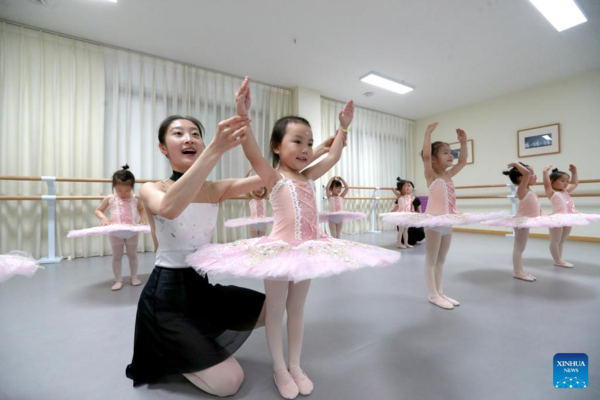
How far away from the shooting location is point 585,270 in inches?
101

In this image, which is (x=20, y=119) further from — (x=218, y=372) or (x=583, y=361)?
(x=583, y=361)

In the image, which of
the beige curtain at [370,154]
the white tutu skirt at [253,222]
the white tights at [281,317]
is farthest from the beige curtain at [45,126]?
the beige curtain at [370,154]

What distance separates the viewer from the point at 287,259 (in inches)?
33.5

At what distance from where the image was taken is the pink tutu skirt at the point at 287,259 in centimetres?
79

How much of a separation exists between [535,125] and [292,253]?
6.46 m

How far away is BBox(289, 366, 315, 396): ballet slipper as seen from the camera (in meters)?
0.95

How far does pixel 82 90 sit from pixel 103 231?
2548mm

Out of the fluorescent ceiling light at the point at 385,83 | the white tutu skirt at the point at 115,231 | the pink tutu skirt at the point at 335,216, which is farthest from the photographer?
the fluorescent ceiling light at the point at 385,83

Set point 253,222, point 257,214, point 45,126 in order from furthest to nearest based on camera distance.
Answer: point 257,214 → point 253,222 → point 45,126

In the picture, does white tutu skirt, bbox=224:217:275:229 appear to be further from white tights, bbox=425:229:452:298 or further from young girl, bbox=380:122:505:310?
white tights, bbox=425:229:452:298

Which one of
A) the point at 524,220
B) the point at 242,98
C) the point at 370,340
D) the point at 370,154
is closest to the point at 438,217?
the point at 370,340

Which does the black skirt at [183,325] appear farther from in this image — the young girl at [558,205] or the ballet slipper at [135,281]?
Result: the young girl at [558,205]

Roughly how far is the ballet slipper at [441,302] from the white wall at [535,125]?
15.3 ft

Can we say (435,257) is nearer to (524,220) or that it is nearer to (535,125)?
(524,220)
